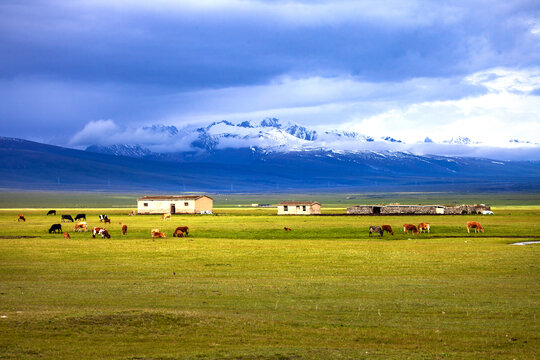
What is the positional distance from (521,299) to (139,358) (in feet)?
44.7

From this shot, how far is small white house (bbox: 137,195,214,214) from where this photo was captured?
345 ft

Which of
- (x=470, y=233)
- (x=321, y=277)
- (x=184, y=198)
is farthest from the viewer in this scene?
(x=184, y=198)

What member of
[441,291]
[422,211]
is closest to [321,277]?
[441,291]

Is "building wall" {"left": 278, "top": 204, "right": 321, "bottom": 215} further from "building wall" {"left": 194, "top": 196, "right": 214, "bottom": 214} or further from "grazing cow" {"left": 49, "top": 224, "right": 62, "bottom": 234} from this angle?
"grazing cow" {"left": 49, "top": 224, "right": 62, "bottom": 234}

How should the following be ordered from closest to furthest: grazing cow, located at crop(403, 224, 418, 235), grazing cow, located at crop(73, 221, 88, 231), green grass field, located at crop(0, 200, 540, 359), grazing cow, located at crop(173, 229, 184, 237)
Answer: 1. green grass field, located at crop(0, 200, 540, 359)
2. grazing cow, located at crop(173, 229, 184, 237)
3. grazing cow, located at crop(403, 224, 418, 235)
4. grazing cow, located at crop(73, 221, 88, 231)

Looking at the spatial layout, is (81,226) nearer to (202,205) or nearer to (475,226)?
(475,226)

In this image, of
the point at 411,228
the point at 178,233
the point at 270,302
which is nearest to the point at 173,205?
the point at 178,233

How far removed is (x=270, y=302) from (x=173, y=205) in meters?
82.9

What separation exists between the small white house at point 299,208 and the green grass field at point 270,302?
54.6 m

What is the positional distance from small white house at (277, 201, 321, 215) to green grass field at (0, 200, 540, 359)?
5464 cm

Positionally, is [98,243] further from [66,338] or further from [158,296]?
[66,338]

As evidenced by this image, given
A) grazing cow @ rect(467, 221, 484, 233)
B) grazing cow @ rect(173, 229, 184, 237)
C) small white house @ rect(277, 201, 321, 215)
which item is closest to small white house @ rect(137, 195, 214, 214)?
small white house @ rect(277, 201, 321, 215)

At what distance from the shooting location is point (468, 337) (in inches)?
724

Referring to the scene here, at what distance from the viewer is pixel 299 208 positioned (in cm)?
10062
